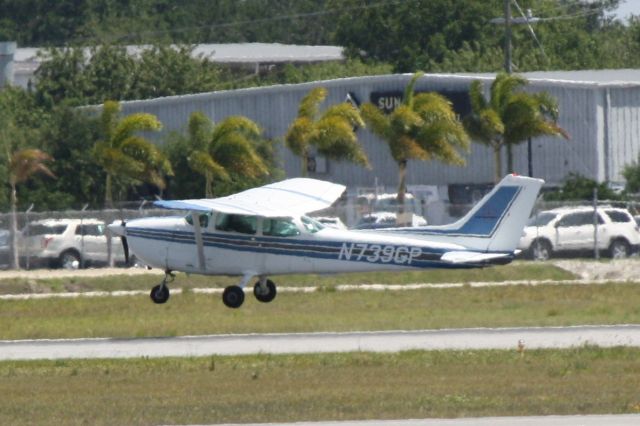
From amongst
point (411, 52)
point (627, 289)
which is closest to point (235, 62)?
point (411, 52)

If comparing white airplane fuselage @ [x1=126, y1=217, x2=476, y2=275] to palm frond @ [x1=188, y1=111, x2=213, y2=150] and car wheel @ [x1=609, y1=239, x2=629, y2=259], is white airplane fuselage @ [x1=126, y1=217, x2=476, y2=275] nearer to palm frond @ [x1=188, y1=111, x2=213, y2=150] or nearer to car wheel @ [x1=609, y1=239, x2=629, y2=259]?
car wheel @ [x1=609, y1=239, x2=629, y2=259]

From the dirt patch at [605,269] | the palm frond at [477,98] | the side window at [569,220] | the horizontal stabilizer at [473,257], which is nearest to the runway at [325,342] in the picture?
the horizontal stabilizer at [473,257]

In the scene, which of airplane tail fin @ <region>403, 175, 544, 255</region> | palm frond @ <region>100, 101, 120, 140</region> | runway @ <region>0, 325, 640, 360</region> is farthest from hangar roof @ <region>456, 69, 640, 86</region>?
runway @ <region>0, 325, 640, 360</region>

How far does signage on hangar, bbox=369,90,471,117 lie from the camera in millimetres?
56000

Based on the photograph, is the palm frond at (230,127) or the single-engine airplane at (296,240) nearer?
the single-engine airplane at (296,240)

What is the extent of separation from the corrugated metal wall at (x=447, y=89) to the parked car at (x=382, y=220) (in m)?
10.4

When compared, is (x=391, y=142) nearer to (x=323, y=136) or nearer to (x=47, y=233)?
(x=323, y=136)

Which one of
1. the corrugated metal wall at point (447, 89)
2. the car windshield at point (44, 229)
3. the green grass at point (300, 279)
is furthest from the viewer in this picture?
the corrugated metal wall at point (447, 89)

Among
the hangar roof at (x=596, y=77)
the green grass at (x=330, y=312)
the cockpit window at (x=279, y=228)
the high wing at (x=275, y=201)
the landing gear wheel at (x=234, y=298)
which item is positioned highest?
the hangar roof at (x=596, y=77)

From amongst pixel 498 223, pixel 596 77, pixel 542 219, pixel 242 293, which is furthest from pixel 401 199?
pixel 498 223

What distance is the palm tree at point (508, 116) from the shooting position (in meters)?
50.6

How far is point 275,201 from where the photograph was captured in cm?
3152

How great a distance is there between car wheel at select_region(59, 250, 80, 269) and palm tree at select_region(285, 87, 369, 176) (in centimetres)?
970

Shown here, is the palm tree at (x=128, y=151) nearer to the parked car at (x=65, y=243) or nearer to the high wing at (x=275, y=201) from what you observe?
the parked car at (x=65, y=243)
